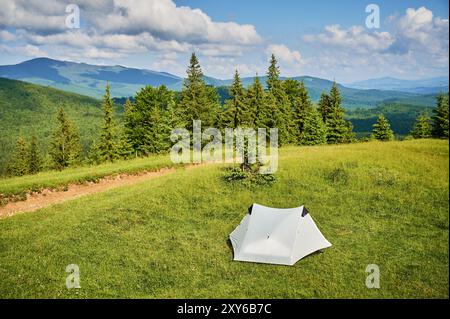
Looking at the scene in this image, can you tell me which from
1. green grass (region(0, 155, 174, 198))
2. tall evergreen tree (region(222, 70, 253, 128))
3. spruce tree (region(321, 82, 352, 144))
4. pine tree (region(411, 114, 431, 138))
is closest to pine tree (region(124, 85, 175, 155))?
tall evergreen tree (region(222, 70, 253, 128))

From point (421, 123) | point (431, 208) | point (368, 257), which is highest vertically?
point (421, 123)

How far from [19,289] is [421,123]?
68.5 metres

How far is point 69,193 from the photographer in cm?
2688

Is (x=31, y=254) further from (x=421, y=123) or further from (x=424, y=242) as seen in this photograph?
(x=421, y=123)

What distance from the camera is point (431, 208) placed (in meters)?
19.1

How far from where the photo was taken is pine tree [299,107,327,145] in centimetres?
5544

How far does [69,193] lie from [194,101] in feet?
92.3

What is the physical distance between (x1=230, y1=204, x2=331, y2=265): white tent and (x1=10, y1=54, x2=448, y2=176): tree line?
34.9 m

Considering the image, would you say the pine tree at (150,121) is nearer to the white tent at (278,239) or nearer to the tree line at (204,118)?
the tree line at (204,118)

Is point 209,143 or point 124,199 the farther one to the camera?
point 209,143

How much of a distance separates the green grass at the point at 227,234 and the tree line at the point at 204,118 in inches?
947

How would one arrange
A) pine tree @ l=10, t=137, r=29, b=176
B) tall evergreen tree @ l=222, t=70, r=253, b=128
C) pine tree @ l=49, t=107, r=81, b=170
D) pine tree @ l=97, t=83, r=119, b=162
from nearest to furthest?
1. pine tree @ l=97, t=83, r=119, b=162
2. tall evergreen tree @ l=222, t=70, r=253, b=128
3. pine tree @ l=49, t=107, r=81, b=170
4. pine tree @ l=10, t=137, r=29, b=176

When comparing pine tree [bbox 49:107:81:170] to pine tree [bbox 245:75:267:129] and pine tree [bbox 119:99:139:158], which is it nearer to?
pine tree [bbox 119:99:139:158]
